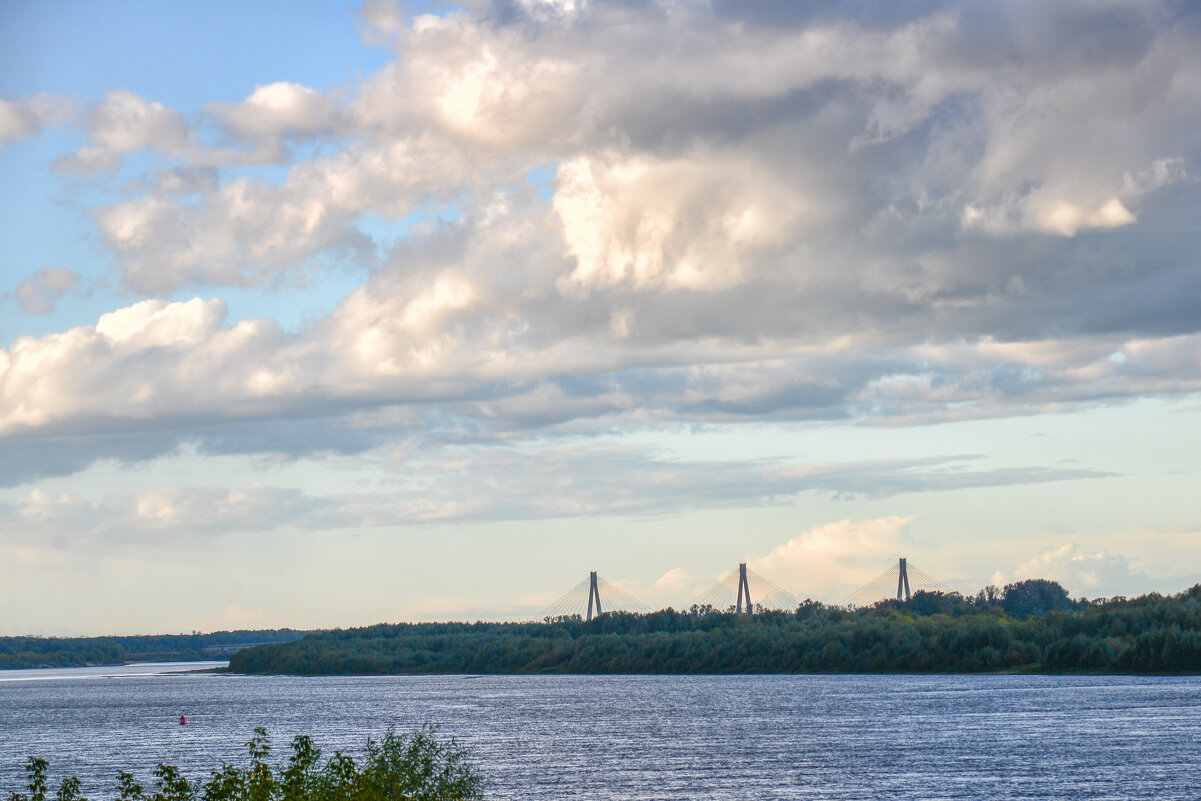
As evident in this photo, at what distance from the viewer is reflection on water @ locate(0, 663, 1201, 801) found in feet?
257

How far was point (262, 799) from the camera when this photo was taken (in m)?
33.2

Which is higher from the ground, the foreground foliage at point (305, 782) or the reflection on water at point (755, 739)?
the foreground foliage at point (305, 782)

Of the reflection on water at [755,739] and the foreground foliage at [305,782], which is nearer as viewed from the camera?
the foreground foliage at [305,782]

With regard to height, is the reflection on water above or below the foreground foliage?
below

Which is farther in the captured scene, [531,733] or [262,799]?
[531,733]

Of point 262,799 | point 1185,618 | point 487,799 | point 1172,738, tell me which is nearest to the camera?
point 262,799

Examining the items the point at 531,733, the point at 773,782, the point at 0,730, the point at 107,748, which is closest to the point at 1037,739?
the point at 773,782

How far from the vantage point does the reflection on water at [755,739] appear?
78438mm

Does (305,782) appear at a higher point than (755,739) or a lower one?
higher

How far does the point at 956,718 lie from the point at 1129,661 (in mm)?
79600

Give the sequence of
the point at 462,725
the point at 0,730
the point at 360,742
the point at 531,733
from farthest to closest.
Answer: the point at 0,730, the point at 462,725, the point at 531,733, the point at 360,742

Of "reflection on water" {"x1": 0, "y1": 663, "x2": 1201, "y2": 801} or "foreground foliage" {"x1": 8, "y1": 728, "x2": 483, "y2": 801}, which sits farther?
"reflection on water" {"x1": 0, "y1": 663, "x2": 1201, "y2": 801}

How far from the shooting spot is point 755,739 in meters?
113

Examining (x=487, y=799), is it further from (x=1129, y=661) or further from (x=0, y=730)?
(x=1129, y=661)
